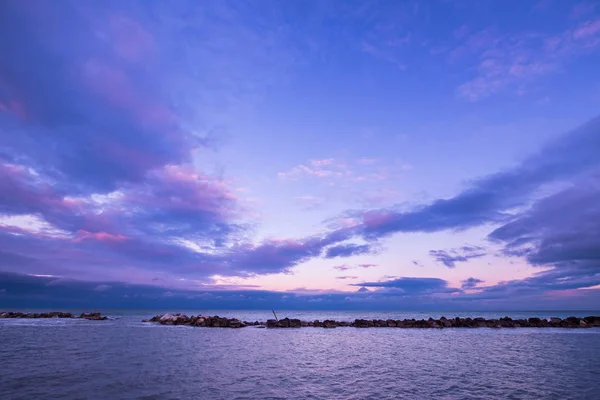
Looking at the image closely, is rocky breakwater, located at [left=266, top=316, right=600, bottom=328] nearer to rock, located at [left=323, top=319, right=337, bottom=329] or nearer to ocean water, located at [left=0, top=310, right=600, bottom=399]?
rock, located at [left=323, top=319, right=337, bottom=329]

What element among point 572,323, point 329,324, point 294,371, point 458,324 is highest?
point 572,323

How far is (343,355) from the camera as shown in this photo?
3891 cm

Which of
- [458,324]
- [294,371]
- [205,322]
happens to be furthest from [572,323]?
[205,322]

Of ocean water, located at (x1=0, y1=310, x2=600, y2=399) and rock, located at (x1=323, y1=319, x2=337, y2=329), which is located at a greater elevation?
rock, located at (x1=323, y1=319, x2=337, y2=329)

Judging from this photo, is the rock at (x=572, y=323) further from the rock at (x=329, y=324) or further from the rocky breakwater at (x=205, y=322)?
the rocky breakwater at (x=205, y=322)

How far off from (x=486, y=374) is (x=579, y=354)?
64.1 ft

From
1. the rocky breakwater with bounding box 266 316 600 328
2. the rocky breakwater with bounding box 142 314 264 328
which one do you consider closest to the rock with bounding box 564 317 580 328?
the rocky breakwater with bounding box 266 316 600 328

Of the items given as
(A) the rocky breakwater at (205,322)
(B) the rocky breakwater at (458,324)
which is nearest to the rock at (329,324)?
(B) the rocky breakwater at (458,324)

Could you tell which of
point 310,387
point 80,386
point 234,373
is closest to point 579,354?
point 310,387

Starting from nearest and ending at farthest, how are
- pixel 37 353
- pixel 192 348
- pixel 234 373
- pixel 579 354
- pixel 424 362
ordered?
pixel 234 373 < pixel 424 362 < pixel 37 353 < pixel 579 354 < pixel 192 348

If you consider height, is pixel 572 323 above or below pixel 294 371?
above

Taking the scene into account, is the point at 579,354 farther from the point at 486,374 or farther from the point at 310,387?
the point at 310,387

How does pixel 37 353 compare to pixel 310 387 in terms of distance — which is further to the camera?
pixel 37 353

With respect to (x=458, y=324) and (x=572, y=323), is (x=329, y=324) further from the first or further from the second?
(x=572, y=323)
